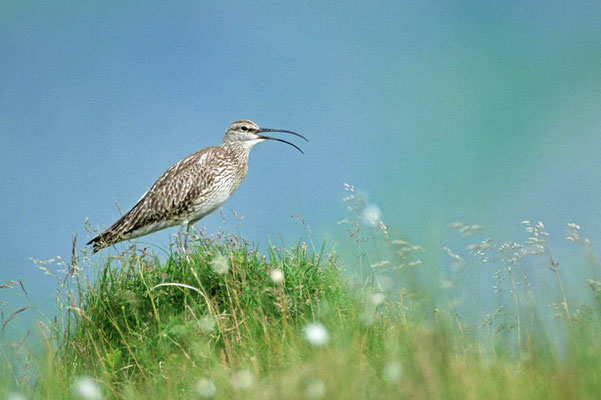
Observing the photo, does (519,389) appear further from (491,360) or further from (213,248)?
(213,248)

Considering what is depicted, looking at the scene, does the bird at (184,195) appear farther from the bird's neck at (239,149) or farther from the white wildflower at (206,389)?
the white wildflower at (206,389)

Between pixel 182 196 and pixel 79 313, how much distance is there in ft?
11.4

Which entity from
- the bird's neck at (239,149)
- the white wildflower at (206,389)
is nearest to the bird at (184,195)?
the bird's neck at (239,149)

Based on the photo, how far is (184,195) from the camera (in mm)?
9445

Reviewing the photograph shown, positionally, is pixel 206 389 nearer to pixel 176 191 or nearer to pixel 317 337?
pixel 317 337

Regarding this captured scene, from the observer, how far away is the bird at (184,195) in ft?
31.1

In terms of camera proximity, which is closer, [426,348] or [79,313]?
[426,348]

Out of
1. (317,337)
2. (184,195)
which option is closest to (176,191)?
(184,195)

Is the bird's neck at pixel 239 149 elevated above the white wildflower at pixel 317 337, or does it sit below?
above

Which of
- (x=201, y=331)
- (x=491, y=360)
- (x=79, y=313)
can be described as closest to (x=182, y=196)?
(x=79, y=313)

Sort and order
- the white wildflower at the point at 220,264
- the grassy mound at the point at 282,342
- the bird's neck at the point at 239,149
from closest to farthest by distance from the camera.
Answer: the grassy mound at the point at 282,342 < the white wildflower at the point at 220,264 < the bird's neck at the point at 239,149

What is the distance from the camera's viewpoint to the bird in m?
9.47

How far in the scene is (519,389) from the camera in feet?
11.1

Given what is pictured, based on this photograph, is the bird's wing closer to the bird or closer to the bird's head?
the bird
